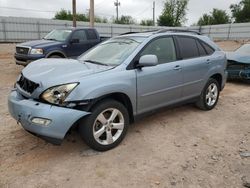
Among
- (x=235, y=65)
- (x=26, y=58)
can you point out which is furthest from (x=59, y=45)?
(x=235, y=65)

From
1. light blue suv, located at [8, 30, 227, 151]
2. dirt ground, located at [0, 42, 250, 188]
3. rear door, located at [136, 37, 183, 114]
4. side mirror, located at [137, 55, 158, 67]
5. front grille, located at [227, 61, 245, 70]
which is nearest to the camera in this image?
dirt ground, located at [0, 42, 250, 188]

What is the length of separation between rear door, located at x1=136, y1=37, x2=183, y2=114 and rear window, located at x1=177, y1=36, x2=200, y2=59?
0.23 metres

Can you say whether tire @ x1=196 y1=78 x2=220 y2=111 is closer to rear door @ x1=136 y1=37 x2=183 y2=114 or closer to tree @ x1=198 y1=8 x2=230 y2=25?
rear door @ x1=136 y1=37 x2=183 y2=114

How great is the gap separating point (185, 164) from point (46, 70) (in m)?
2.31

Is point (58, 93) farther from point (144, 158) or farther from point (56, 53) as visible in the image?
point (56, 53)

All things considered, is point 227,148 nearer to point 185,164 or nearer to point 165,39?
point 185,164

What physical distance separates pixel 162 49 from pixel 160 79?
0.59 m

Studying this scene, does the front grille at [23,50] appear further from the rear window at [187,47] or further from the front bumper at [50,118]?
the front bumper at [50,118]

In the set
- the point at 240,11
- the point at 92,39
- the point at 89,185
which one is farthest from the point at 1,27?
the point at 240,11

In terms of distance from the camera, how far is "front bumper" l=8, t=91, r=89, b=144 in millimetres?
3217

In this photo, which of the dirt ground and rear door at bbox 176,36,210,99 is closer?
the dirt ground

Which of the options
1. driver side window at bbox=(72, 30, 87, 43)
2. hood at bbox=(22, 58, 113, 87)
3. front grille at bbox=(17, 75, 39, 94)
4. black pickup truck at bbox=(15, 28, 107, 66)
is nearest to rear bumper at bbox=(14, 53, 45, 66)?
black pickup truck at bbox=(15, 28, 107, 66)

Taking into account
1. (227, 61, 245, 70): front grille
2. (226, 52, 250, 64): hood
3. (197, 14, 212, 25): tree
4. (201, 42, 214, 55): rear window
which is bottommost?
(227, 61, 245, 70): front grille

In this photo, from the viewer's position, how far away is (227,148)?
157 inches
